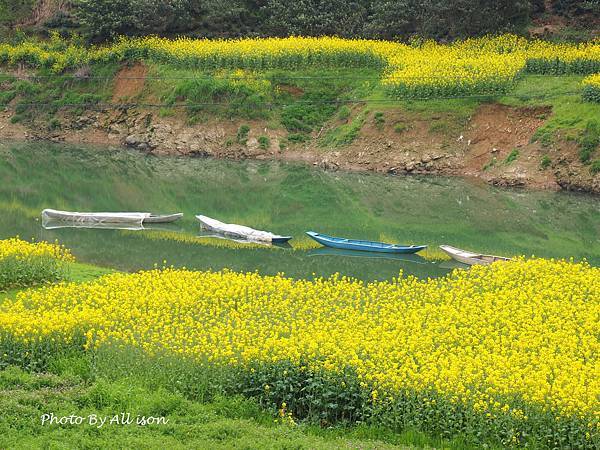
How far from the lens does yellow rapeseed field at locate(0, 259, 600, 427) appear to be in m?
13.8

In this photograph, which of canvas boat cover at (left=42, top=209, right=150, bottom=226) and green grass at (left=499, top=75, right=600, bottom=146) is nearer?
canvas boat cover at (left=42, top=209, right=150, bottom=226)

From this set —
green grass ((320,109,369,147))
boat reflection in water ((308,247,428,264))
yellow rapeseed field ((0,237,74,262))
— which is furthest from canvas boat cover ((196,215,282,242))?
green grass ((320,109,369,147))

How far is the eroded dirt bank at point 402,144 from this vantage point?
3628cm

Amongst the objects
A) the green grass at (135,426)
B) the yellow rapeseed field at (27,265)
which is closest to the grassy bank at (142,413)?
the green grass at (135,426)

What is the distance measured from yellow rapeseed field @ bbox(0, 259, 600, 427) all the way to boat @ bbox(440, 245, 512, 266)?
14.3 feet

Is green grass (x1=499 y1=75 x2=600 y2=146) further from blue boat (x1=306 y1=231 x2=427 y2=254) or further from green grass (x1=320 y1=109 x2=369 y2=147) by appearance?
blue boat (x1=306 y1=231 x2=427 y2=254)

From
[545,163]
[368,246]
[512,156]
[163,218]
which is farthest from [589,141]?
[163,218]

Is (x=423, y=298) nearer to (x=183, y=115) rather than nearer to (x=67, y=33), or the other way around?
(x=183, y=115)

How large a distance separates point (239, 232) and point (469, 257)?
6.97 meters

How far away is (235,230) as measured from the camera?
29.2 metres

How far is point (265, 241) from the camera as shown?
93.2 feet

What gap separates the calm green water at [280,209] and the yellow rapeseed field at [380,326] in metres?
5.65

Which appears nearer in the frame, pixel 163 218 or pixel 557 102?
pixel 163 218

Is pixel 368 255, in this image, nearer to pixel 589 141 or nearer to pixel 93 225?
pixel 93 225
